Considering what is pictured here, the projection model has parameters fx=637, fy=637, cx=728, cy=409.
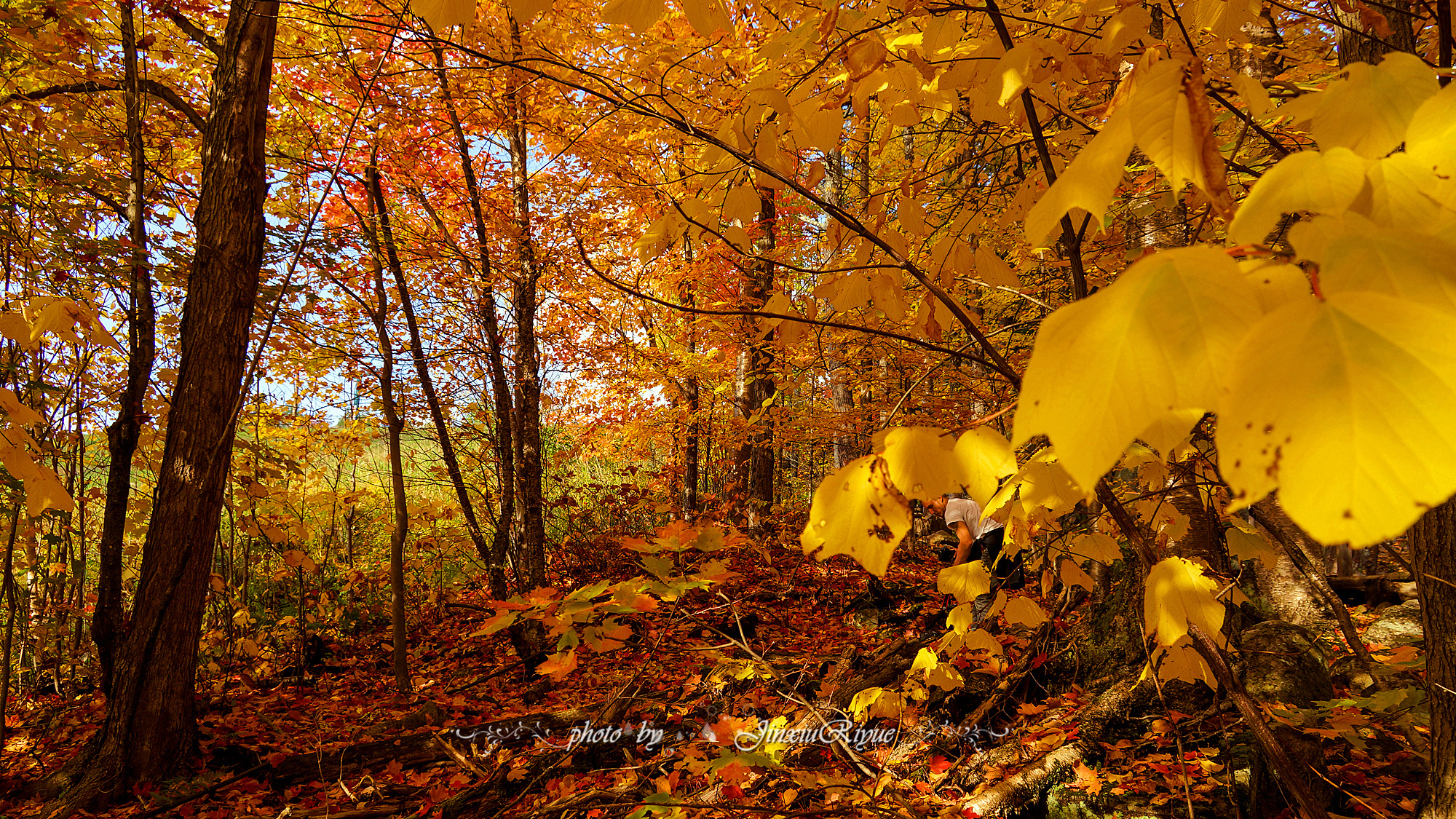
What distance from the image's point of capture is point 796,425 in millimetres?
8312

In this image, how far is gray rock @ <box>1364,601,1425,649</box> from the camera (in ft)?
13.1

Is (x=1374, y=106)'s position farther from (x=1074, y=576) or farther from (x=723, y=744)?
(x=723, y=744)

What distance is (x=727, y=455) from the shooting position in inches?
448

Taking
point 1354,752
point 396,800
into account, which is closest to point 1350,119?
point 1354,752

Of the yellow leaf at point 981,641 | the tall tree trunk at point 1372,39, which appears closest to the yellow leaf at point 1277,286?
the tall tree trunk at point 1372,39

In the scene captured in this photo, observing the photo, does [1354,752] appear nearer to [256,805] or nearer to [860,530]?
[860,530]

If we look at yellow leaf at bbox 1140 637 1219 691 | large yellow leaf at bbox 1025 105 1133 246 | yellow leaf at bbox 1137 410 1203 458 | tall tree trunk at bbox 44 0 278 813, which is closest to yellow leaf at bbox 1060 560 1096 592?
yellow leaf at bbox 1140 637 1219 691

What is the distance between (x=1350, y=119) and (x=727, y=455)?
10.8 m

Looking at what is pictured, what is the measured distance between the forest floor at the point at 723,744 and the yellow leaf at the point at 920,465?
1.00m

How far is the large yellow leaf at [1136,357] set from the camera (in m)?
0.44

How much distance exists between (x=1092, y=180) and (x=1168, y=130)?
3.6 inches

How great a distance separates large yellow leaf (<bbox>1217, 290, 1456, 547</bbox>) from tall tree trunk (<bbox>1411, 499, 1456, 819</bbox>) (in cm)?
153

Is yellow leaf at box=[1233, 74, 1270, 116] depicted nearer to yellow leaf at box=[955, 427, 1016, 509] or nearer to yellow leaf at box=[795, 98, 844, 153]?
yellow leaf at box=[955, 427, 1016, 509]

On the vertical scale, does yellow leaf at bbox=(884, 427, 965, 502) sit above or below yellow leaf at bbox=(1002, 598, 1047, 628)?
above
